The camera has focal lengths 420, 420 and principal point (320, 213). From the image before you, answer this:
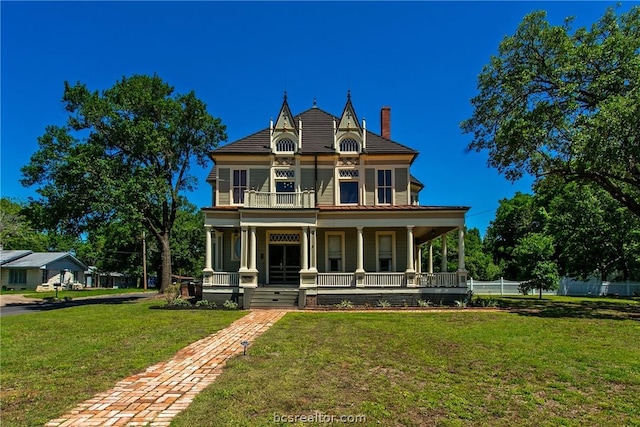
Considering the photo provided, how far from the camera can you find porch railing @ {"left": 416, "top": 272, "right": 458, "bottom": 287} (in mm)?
21109

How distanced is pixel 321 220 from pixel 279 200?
2.57 metres

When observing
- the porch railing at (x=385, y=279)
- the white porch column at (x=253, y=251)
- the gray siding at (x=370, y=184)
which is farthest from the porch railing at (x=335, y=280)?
the gray siding at (x=370, y=184)

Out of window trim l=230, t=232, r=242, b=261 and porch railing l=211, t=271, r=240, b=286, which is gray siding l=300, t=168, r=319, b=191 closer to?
window trim l=230, t=232, r=242, b=261

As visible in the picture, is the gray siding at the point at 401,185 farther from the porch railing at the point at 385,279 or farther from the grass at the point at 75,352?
the grass at the point at 75,352

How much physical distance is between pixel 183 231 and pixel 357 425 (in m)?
57.1

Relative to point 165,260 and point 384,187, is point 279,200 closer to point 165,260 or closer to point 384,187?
point 384,187

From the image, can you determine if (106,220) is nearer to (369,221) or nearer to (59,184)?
(59,184)

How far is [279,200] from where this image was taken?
2236 centimetres

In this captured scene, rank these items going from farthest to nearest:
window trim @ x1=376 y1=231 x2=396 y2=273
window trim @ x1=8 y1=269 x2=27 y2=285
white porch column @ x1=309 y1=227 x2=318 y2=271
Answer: window trim @ x1=8 y1=269 x2=27 y2=285 < window trim @ x1=376 y1=231 x2=396 y2=273 < white porch column @ x1=309 y1=227 x2=318 y2=271

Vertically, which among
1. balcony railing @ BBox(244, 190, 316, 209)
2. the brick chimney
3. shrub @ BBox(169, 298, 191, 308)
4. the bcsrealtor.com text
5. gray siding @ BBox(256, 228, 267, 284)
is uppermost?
the brick chimney

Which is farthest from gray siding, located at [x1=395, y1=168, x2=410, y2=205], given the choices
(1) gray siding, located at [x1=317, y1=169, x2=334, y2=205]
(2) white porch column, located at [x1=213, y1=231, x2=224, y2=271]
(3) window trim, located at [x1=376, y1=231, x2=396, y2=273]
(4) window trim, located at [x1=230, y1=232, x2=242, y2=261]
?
(2) white porch column, located at [x1=213, y1=231, x2=224, y2=271]

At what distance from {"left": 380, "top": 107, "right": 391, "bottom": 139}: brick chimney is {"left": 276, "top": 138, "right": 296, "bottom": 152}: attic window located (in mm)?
6753

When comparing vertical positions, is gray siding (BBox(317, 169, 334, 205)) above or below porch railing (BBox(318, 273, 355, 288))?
above

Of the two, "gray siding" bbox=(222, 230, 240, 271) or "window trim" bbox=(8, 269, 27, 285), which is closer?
"gray siding" bbox=(222, 230, 240, 271)
